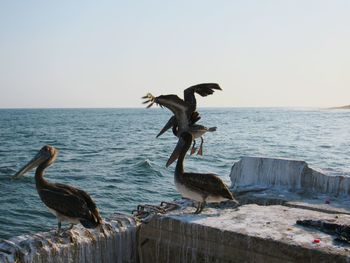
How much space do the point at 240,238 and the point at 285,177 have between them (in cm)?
382

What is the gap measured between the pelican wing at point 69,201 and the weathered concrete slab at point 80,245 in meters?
0.41

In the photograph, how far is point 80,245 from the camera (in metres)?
5.89

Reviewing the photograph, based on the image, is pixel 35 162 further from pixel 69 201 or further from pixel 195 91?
pixel 195 91

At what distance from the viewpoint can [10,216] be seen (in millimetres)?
12930

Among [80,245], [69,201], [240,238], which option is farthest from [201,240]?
[69,201]

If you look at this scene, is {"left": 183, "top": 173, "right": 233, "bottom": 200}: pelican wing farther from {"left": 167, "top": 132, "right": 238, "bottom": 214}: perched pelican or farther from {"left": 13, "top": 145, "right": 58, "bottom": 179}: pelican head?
{"left": 13, "top": 145, "right": 58, "bottom": 179}: pelican head

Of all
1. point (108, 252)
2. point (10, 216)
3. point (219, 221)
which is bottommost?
point (10, 216)

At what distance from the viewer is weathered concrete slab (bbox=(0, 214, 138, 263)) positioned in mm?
5438

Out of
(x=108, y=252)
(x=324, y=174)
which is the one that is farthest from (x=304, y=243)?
(x=324, y=174)

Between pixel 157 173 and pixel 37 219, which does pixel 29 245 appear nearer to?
pixel 37 219

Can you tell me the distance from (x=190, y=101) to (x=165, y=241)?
8.79 ft

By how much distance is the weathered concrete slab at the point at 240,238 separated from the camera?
497 centimetres

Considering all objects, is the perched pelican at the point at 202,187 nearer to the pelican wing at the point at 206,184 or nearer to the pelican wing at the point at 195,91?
the pelican wing at the point at 206,184

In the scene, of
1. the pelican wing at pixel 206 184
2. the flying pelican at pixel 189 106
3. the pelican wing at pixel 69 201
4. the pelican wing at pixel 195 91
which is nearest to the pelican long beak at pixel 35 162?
the pelican wing at pixel 69 201
